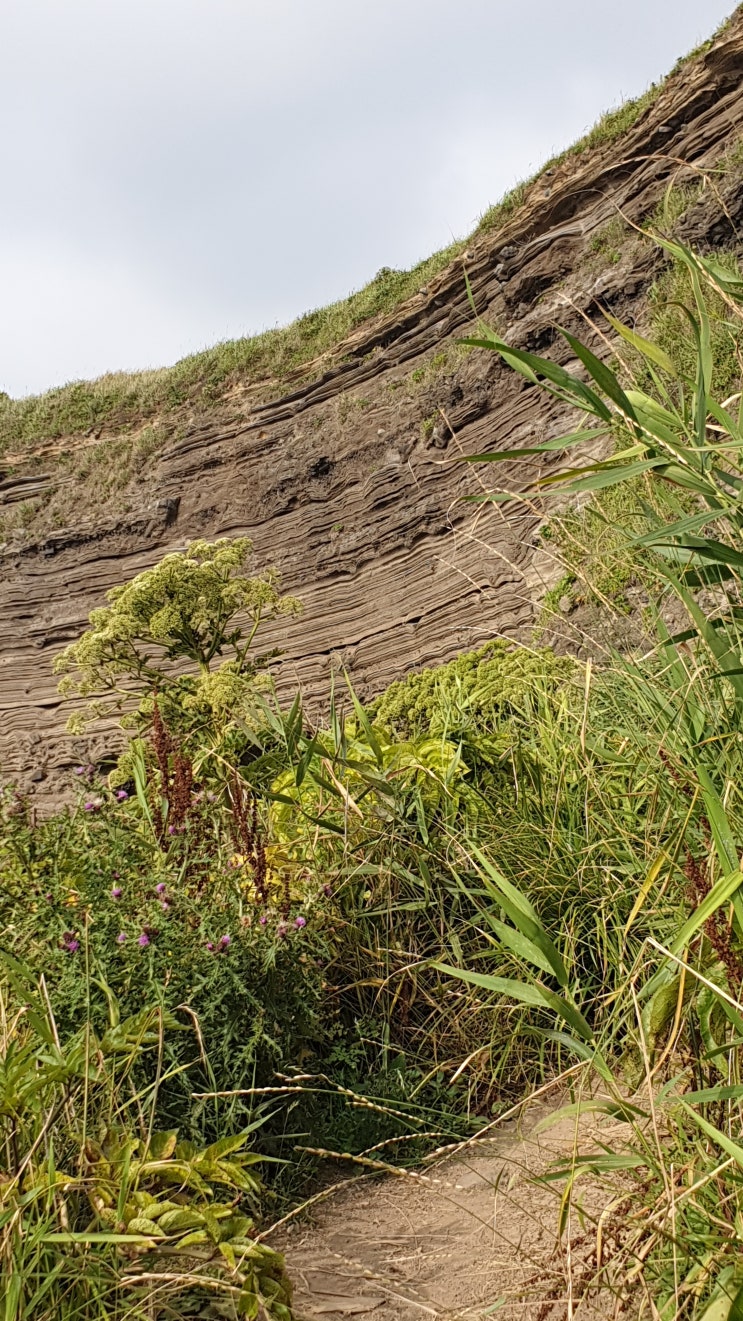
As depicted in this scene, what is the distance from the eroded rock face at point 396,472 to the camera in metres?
9.39

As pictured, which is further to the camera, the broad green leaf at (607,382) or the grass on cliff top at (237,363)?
the grass on cliff top at (237,363)

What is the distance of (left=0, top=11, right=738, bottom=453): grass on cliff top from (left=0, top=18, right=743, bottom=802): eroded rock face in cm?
42

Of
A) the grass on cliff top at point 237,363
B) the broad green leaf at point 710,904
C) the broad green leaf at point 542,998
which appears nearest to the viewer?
the broad green leaf at point 710,904

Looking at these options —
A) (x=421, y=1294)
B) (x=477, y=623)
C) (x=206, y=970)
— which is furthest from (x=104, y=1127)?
(x=477, y=623)

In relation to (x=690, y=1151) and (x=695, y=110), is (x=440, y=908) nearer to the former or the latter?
(x=690, y=1151)

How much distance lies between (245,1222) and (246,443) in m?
12.6

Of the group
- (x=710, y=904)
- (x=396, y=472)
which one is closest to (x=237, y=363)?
(x=396, y=472)

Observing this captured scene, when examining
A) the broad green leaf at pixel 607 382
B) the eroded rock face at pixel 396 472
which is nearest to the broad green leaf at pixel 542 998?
the broad green leaf at pixel 607 382

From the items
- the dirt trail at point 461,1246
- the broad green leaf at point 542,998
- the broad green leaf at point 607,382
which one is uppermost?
the broad green leaf at point 607,382

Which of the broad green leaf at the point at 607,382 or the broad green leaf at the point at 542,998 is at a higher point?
the broad green leaf at the point at 607,382

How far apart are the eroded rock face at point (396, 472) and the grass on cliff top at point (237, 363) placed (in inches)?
16.4

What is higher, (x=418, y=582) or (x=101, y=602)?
(x=101, y=602)

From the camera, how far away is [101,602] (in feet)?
44.3

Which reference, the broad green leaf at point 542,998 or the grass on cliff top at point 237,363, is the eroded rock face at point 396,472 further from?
the broad green leaf at point 542,998
